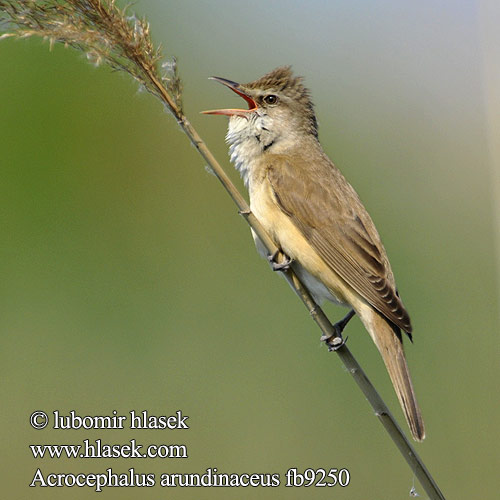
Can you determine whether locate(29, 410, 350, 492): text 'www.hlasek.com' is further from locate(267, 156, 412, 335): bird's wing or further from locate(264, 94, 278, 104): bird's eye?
locate(264, 94, 278, 104): bird's eye

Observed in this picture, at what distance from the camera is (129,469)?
379 cm

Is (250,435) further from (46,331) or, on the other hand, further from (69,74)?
(69,74)

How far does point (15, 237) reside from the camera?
4.91m

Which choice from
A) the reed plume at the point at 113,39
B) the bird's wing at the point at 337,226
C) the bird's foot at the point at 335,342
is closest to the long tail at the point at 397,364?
the bird's wing at the point at 337,226

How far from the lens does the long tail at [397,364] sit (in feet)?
7.86

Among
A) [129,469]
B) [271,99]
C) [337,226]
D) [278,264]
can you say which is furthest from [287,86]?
[129,469]

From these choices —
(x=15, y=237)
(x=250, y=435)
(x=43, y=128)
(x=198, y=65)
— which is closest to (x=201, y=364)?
(x=250, y=435)

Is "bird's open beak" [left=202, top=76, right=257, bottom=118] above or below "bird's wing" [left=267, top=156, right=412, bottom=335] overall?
above

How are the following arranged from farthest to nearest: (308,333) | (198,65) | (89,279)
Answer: (198,65) < (89,279) < (308,333)

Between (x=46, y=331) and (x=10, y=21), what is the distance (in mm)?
2912

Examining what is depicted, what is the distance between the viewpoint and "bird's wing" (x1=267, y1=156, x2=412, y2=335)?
2840 millimetres
